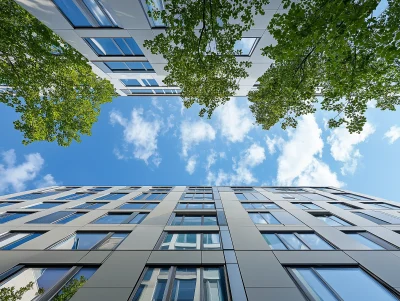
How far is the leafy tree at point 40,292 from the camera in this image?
5.98 metres

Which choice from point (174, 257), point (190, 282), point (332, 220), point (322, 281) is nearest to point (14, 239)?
point (174, 257)

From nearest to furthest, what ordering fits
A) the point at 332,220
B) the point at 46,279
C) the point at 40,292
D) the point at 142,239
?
the point at 40,292
the point at 46,279
the point at 142,239
the point at 332,220

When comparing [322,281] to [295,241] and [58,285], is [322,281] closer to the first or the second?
[295,241]

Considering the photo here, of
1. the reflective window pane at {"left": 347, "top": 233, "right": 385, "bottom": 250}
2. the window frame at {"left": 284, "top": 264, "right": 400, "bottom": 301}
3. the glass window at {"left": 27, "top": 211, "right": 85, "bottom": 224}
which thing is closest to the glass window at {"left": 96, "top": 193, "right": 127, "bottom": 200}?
the glass window at {"left": 27, "top": 211, "right": 85, "bottom": 224}

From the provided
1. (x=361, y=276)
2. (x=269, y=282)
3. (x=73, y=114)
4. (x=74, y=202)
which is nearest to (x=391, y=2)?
(x=361, y=276)

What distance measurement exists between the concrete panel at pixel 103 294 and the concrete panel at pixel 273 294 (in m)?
4.22

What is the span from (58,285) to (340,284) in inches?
419

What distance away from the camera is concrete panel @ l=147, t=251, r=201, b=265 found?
7.66 m

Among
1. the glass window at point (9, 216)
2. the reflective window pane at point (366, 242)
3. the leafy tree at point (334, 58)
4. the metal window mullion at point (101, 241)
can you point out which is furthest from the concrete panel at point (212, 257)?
the glass window at point (9, 216)

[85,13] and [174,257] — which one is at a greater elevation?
[85,13]

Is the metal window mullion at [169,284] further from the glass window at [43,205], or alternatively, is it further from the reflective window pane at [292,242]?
the glass window at [43,205]

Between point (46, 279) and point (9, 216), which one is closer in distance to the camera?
point (46, 279)

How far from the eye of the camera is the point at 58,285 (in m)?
6.57

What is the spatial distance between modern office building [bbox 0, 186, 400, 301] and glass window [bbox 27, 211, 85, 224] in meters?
0.10
